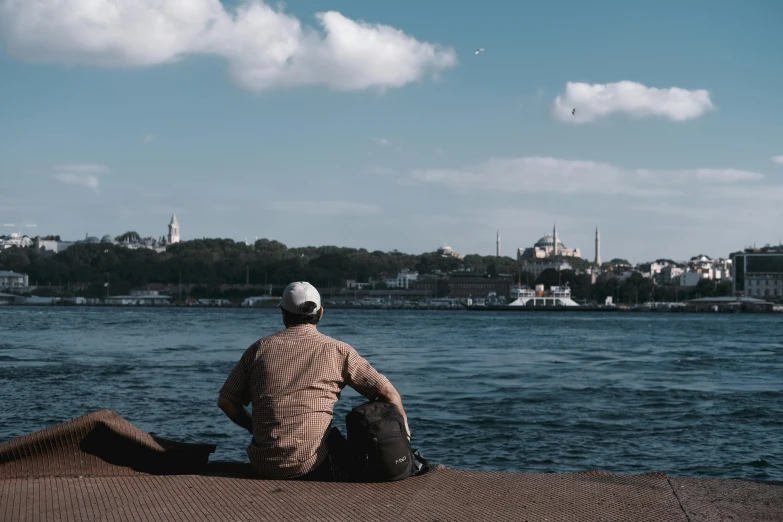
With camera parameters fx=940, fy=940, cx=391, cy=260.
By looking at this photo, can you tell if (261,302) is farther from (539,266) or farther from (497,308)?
(539,266)

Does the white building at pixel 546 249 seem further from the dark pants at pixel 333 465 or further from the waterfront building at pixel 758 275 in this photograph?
the dark pants at pixel 333 465

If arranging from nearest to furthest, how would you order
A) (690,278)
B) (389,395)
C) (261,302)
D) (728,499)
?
(728,499), (389,395), (261,302), (690,278)

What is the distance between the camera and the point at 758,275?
121 m

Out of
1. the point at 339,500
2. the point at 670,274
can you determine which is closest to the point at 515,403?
the point at 339,500

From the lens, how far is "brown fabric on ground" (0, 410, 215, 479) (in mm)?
3605

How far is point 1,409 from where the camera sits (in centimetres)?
1041

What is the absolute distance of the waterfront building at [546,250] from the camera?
183 meters

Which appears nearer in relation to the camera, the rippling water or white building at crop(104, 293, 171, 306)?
the rippling water

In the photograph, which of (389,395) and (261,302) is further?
(261,302)

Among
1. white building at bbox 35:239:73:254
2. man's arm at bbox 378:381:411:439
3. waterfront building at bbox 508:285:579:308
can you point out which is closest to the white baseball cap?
man's arm at bbox 378:381:411:439

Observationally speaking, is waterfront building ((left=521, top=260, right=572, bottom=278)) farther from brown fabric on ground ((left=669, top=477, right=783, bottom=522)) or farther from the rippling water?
brown fabric on ground ((left=669, top=477, right=783, bottom=522))

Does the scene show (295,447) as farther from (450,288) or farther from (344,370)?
(450,288)

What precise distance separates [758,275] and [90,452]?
416 ft

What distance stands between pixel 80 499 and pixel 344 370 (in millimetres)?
1035
